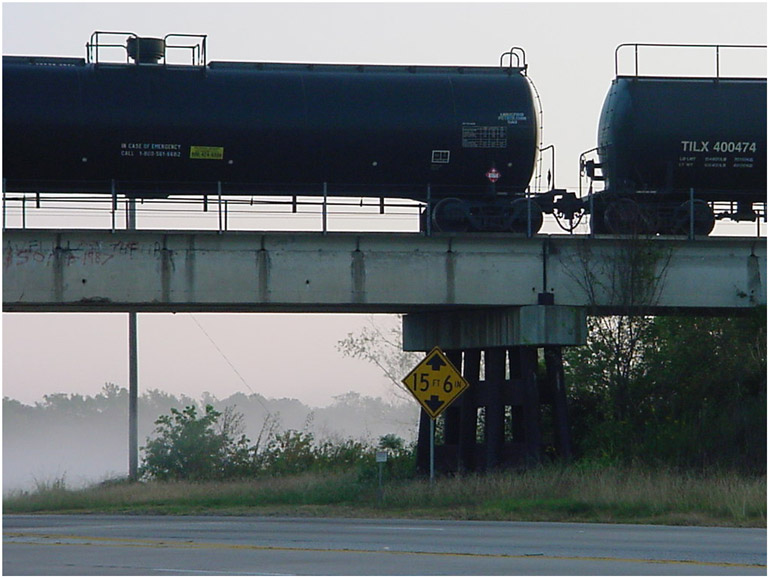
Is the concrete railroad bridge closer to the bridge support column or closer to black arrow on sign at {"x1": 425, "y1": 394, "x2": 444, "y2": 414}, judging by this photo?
the bridge support column

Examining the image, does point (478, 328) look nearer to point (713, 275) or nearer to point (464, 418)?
point (464, 418)

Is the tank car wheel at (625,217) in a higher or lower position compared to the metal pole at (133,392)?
higher

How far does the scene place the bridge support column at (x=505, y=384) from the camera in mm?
25531

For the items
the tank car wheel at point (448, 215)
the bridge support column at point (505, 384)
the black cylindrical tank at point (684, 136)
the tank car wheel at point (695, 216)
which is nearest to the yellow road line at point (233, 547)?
the bridge support column at point (505, 384)

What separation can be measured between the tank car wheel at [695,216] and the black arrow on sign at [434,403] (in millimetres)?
7053

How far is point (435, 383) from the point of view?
2281 cm

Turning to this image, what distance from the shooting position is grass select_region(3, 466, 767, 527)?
19.8 meters

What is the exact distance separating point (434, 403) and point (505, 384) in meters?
4.06

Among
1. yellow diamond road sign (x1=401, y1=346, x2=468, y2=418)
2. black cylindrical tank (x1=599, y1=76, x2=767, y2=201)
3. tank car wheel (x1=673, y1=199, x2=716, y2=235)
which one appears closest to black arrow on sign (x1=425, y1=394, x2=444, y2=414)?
yellow diamond road sign (x1=401, y1=346, x2=468, y2=418)

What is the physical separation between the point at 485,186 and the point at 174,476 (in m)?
15.9

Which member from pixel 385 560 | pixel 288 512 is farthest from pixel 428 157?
pixel 385 560

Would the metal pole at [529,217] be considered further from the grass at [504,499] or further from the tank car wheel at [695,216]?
the grass at [504,499]

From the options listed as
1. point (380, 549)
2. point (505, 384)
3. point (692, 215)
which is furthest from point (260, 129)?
point (380, 549)

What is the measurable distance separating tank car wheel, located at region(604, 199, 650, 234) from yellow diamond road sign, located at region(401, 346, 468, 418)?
5454 mm
